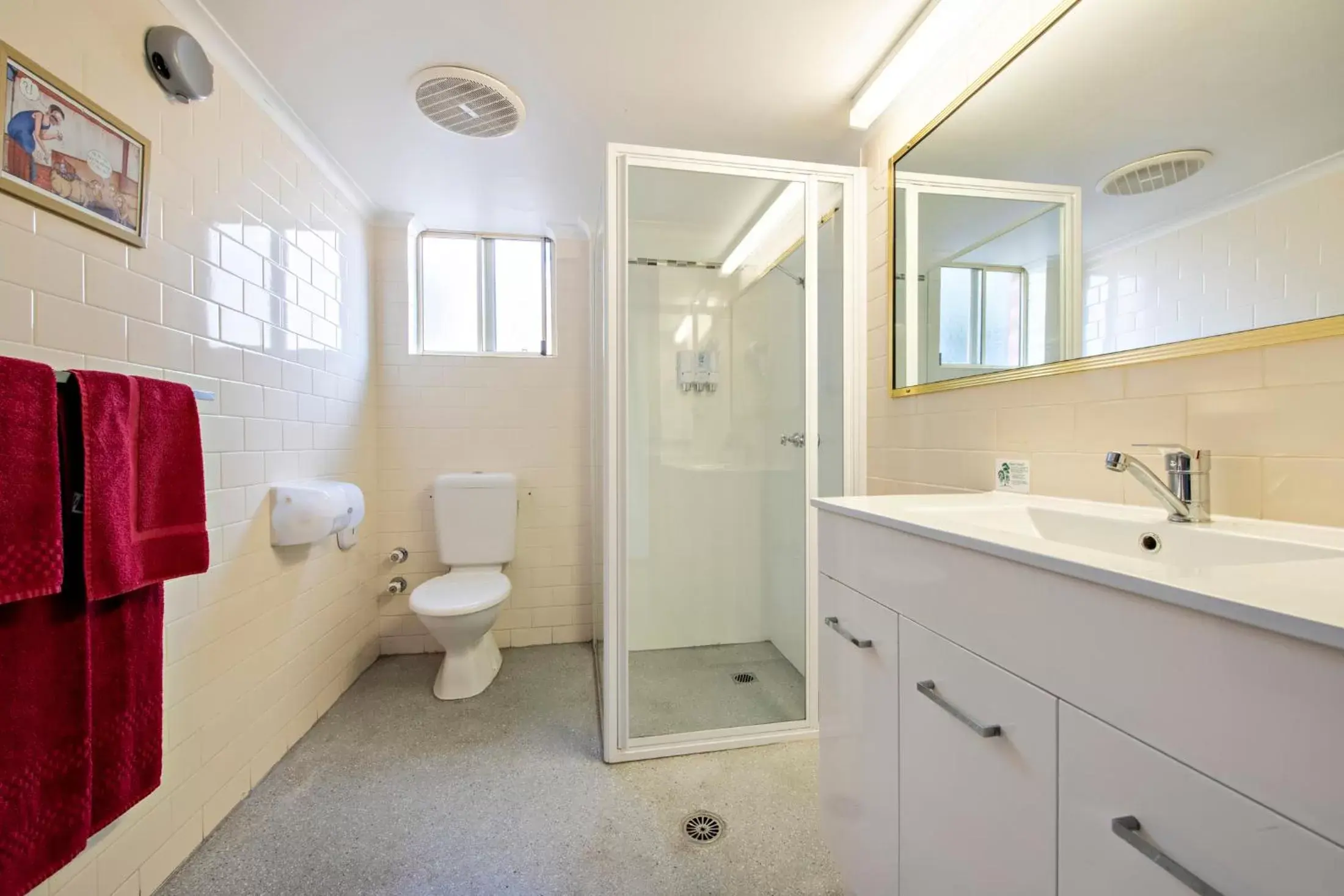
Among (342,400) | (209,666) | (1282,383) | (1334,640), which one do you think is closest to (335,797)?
(209,666)

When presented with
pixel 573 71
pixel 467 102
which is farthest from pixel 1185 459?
pixel 467 102

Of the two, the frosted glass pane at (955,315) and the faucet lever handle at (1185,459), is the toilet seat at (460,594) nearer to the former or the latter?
the frosted glass pane at (955,315)

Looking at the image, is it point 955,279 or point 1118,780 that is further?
point 955,279

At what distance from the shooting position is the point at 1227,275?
793 millimetres

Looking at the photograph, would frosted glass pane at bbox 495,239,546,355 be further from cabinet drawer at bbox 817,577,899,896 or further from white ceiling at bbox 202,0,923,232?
cabinet drawer at bbox 817,577,899,896

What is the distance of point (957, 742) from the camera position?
713 mm

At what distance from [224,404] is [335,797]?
1.19 m

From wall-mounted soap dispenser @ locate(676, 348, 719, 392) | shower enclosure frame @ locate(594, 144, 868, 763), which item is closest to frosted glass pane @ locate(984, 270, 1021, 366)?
shower enclosure frame @ locate(594, 144, 868, 763)

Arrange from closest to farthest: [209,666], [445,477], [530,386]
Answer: [209,666], [445,477], [530,386]

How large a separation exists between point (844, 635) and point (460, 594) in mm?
1563

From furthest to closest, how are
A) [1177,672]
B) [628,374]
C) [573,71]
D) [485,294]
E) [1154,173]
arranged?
[485,294] < [628,374] < [573,71] < [1154,173] < [1177,672]

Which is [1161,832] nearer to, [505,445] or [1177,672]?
[1177,672]

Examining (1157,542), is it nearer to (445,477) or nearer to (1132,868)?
(1132,868)

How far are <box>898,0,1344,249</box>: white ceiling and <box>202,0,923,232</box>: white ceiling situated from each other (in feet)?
1.42
